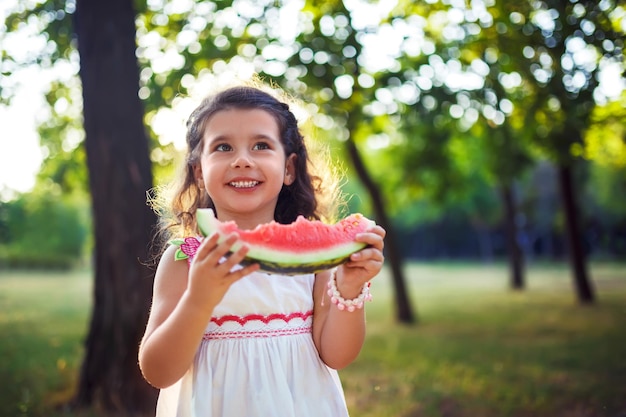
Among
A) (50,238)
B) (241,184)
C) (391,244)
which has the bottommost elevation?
(241,184)

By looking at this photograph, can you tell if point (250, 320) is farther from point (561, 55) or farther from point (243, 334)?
point (561, 55)

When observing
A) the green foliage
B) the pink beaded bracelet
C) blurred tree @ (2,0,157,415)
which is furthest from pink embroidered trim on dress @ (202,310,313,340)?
the green foliage

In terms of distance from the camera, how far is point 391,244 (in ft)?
45.3

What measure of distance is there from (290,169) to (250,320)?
0.78 metres

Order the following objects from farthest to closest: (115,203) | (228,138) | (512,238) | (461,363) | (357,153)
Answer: (512,238)
(357,153)
(461,363)
(115,203)
(228,138)

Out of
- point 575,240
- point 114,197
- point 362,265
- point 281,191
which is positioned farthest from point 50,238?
point 362,265

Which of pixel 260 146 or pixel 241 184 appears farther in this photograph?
pixel 260 146

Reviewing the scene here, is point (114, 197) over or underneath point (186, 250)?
over

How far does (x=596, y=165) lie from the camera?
129 feet

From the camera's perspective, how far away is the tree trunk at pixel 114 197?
5723 millimetres

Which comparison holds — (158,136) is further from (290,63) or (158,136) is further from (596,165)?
(596,165)

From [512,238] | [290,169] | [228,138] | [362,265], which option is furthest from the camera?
[512,238]

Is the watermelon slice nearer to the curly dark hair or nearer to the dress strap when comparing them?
the dress strap

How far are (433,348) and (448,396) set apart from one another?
3375mm
